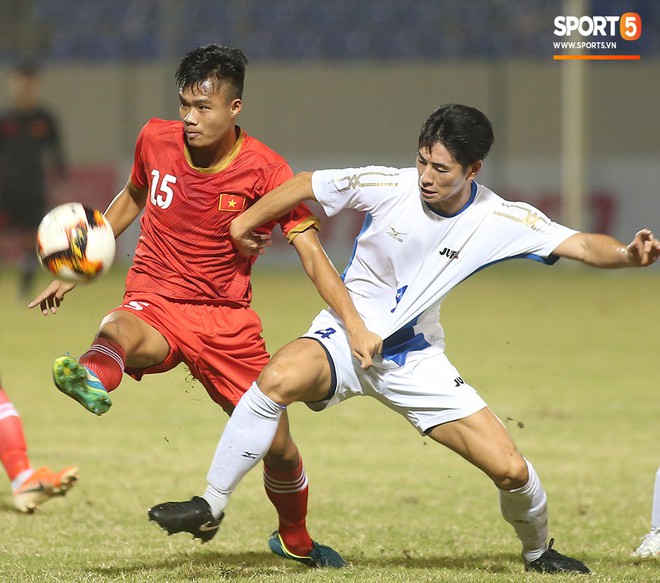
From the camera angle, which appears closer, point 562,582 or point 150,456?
point 562,582

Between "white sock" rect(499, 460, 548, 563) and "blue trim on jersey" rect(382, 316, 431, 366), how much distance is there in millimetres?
645

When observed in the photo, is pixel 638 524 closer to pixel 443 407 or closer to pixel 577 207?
pixel 443 407

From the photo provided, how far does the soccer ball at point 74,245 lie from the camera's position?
467 cm

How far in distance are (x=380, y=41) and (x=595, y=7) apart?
413 cm

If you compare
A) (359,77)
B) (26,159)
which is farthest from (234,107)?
(359,77)

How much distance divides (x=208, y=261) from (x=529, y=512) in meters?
1.69

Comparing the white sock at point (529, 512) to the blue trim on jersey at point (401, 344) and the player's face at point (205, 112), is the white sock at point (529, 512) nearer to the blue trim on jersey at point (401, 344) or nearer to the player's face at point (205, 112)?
the blue trim on jersey at point (401, 344)

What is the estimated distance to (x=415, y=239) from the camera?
4.65 meters

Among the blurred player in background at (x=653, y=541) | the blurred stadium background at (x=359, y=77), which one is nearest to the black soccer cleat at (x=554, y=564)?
the blurred player in background at (x=653, y=541)

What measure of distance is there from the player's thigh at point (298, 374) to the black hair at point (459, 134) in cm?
92

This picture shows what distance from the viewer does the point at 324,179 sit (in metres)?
4.65

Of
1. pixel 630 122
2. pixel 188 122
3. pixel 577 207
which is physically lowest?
pixel 577 207

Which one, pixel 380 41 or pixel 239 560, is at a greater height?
pixel 380 41

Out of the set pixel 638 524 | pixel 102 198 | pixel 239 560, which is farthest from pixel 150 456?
pixel 102 198
